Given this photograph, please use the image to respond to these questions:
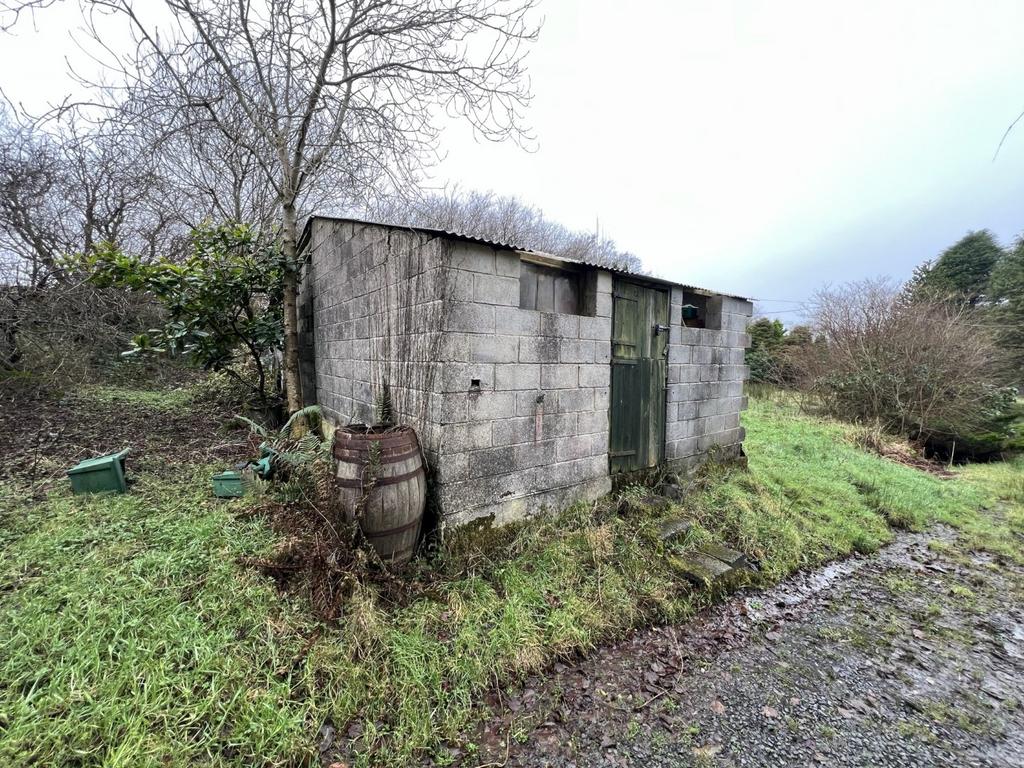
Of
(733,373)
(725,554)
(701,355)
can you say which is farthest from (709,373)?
(725,554)

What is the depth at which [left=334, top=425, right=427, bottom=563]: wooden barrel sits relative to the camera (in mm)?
2846

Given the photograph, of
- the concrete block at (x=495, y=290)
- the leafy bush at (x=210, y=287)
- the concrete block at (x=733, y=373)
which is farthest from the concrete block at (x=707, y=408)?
the leafy bush at (x=210, y=287)

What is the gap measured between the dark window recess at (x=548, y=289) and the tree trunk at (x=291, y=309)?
387cm

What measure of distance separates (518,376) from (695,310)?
3247mm

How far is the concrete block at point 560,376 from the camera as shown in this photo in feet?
12.1

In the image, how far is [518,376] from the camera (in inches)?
138

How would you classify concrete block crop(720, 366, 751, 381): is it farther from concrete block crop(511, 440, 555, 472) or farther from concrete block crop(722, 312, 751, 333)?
concrete block crop(511, 440, 555, 472)

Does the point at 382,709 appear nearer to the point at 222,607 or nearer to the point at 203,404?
the point at 222,607

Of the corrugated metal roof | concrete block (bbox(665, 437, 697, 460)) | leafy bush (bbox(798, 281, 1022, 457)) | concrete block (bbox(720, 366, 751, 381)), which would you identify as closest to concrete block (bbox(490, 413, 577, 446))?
the corrugated metal roof

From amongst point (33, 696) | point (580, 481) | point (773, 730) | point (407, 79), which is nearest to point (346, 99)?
point (407, 79)

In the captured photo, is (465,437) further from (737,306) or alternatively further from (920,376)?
(920,376)

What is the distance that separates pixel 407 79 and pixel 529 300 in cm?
396

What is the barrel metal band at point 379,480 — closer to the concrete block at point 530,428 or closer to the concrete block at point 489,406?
the concrete block at point 489,406

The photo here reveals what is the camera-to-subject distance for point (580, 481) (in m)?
4.04
